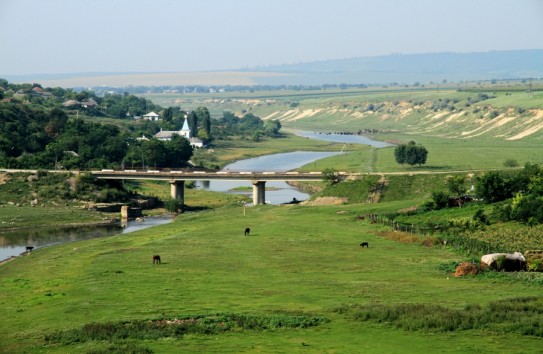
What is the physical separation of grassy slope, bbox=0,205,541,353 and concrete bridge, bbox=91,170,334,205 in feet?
118

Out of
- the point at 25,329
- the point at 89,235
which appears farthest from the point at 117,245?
the point at 25,329

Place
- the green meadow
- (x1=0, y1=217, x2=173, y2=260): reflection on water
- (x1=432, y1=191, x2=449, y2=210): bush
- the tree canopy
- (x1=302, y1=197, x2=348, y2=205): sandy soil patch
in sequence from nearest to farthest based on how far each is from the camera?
1. the green meadow
2. (x1=0, y1=217, x2=173, y2=260): reflection on water
3. (x1=432, y1=191, x2=449, y2=210): bush
4. (x1=302, y1=197, x2=348, y2=205): sandy soil patch
5. the tree canopy

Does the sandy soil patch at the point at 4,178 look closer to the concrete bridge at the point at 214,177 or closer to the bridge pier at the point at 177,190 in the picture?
the concrete bridge at the point at 214,177

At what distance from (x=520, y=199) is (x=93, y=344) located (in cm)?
4818

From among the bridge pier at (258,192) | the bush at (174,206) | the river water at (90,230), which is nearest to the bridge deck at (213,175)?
the bridge pier at (258,192)

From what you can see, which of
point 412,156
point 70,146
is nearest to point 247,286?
point 412,156

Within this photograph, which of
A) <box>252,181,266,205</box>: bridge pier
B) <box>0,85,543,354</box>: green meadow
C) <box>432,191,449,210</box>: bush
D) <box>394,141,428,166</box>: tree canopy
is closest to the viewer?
<box>0,85,543,354</box>: green meadow

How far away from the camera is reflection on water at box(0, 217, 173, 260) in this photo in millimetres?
85812

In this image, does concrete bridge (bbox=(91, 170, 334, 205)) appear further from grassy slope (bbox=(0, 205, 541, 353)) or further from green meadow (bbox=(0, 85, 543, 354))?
grassy slope (bbox=(0, 205, 541, 353))

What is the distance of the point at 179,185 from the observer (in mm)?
123312

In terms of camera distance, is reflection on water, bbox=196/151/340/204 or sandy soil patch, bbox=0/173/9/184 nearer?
sandy soil patch, bbox=0/173/9/184

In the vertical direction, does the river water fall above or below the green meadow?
below

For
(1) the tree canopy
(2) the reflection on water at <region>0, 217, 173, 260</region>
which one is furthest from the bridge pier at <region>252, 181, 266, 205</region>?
(1) the tree canopy

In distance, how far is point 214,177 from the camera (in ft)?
400
